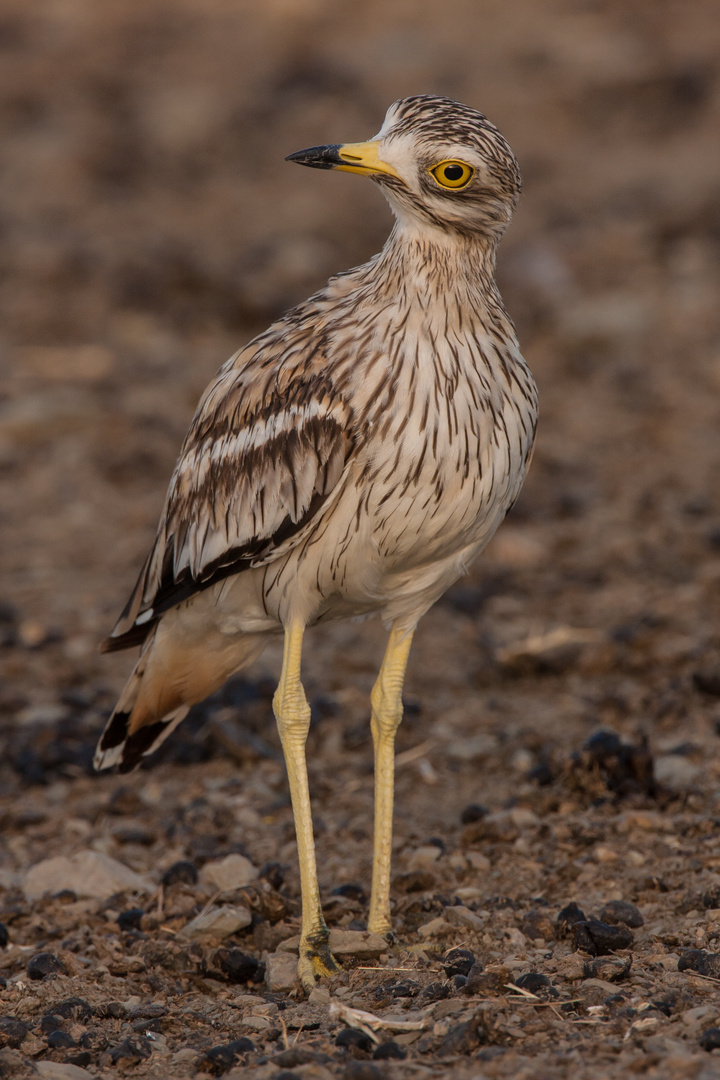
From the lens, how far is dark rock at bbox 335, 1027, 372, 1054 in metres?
3.26

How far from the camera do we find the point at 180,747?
18.9 ft

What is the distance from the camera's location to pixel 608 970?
358 centimetres

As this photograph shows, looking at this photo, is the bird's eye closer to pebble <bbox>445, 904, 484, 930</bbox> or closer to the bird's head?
the bird's head

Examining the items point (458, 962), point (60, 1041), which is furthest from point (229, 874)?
point (60, 1041)

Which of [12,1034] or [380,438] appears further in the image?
[380,438]

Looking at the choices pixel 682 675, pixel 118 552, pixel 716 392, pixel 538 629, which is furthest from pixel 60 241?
pixel 682 675

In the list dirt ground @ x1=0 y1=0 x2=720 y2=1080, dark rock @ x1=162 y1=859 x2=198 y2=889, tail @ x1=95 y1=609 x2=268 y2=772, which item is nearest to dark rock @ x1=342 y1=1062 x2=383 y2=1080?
dirt ground @ x1=0 y1=0 x2=720 y2=1080

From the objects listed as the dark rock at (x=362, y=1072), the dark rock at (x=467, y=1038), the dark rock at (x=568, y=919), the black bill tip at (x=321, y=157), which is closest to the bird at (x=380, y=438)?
the black bill tip at (x=321, y=157)

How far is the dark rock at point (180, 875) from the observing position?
180 inches

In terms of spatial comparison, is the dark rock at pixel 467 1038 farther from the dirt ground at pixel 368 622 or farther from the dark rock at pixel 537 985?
the dark rock at pixel 537 985

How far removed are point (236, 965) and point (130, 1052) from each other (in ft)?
2.02

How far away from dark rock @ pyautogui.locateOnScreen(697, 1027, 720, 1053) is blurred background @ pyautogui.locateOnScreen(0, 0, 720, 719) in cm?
317

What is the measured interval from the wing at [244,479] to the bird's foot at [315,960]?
1.12m

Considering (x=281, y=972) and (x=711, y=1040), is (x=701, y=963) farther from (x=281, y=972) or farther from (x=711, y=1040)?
(x=281, y=972)
